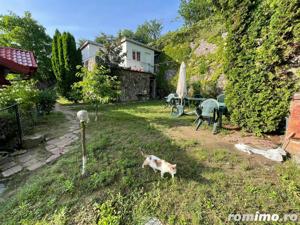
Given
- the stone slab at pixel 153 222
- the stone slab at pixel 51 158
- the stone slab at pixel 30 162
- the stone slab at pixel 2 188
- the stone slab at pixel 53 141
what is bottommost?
the stone slab at pixel 2 188

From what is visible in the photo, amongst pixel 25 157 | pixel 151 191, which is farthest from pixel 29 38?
pixel 151 191

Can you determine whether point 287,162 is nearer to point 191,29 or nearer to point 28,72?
point 28,72

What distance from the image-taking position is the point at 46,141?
468 centimetres

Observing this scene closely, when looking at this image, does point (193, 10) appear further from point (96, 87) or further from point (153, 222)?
point (153, 222)

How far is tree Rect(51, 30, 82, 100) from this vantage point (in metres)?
12.2

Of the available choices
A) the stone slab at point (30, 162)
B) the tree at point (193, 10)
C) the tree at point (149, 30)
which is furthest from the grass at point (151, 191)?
the tree at point (149, 30)

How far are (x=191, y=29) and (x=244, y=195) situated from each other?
54.8 feet

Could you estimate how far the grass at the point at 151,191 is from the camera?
2131 millimetres

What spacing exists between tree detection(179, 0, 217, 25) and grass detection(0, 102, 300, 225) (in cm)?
2686

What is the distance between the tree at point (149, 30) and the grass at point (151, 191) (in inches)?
1448

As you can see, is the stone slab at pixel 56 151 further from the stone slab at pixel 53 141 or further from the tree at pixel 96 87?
the tree at pixel 96 87

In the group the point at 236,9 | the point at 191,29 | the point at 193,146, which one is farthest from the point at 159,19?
the point at 193,146

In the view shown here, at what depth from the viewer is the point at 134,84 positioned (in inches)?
579

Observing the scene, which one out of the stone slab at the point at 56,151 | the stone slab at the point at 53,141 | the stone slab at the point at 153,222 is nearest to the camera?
the stone slab at the point at 153,222
